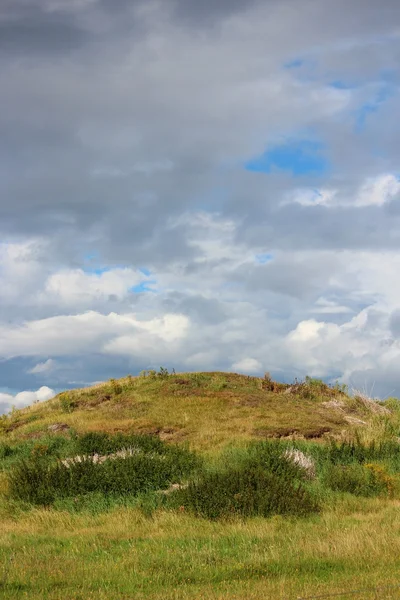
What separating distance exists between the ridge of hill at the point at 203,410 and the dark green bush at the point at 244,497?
7.65 meters

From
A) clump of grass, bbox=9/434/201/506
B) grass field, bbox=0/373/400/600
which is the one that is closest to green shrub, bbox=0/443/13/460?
grass field, bbox=0/373/400/600

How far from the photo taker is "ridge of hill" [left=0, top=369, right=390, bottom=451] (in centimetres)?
2569

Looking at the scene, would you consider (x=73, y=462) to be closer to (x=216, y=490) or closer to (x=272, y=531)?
(x=216, y=490)

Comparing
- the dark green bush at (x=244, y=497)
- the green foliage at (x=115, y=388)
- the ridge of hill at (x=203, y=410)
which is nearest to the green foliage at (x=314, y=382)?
the ridge of hill at (x=203, y=410)

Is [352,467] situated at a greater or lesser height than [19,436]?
lesser

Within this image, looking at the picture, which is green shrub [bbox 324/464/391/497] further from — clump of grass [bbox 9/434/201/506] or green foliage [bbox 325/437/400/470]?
clump of grass [bbox 9/434/201/506]

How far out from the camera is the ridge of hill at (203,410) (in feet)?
84.3

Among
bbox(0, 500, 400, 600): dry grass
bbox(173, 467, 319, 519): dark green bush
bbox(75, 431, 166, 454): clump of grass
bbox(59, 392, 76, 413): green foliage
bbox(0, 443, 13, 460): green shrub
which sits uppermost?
bbox(59, 392, 76, 413): green foliage

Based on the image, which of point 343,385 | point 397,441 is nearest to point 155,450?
point 397,441

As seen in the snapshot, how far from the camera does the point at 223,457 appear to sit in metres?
19.8

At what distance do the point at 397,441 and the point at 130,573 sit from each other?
1665 centimetres

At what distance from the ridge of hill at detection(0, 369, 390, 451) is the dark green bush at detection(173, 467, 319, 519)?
7648 millimetres

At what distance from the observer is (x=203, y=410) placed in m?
28.8

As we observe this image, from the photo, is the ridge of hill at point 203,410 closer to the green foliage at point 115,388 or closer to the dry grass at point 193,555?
the green foliage at point 115,388
